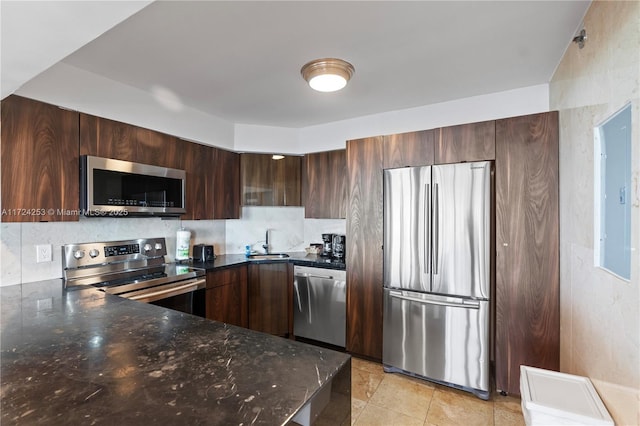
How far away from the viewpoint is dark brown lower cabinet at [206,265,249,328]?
8.82 ft

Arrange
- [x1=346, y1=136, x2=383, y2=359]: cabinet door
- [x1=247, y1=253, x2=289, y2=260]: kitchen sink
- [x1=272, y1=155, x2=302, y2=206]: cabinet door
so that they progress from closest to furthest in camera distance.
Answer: [x1=346, y1=136, x2=383, y2=359]: cabinet door, [x1=247, y1=253, x2=289, y2=260]: kitchen sink, [x1=272, y1=155, x2=302, y2=206]: cabinet door

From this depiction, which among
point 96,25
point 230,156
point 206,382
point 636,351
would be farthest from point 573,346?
point 230,156

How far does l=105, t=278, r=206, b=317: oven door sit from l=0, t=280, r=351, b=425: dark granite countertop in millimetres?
768

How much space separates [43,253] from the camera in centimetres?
206

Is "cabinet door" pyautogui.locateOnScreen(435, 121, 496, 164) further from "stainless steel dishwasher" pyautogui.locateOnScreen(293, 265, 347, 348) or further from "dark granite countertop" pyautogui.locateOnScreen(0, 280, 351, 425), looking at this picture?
"dark granite countertop" pyautogui.locateOnScreen(0, 280, 351, 425)

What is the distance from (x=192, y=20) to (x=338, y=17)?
0.79 m

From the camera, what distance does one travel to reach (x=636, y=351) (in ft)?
3.27

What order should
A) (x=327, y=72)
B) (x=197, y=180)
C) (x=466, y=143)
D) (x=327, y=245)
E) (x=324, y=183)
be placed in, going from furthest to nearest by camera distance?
(x=327, y=245)
(x=324, y=183)
(x=197, y=180)
(x=466, y=143)
(x=327, y=72)

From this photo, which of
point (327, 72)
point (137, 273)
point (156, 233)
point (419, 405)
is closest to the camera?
point (327, 72)

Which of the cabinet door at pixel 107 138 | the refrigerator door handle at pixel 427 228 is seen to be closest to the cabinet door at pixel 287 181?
the cabinet door at pixel 107 138

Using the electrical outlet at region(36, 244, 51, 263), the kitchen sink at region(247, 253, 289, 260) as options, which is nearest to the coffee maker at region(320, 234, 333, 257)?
the kitchen sink at region(247, 253, 289, 260)

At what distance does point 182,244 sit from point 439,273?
2401mm

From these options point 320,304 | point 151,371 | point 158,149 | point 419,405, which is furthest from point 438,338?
point 158,149

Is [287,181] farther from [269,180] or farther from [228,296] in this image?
[228,296]
